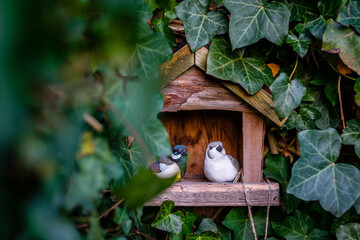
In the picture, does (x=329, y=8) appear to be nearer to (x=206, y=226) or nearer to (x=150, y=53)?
(x=150, y=53)

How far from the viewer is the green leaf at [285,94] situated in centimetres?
104

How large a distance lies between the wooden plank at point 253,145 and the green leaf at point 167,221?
28 cm

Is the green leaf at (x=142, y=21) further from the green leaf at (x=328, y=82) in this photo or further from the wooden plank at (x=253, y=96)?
the green leaf at (x=328, y=82)

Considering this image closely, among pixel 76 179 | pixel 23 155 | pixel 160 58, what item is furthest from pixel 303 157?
pixel 23 155

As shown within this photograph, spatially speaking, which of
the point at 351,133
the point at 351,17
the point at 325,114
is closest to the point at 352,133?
the point at 351,133

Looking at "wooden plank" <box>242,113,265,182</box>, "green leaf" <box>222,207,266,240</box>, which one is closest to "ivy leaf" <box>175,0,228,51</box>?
"wooden plank" <box>242,113,265,182</box>

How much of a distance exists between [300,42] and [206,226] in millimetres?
717

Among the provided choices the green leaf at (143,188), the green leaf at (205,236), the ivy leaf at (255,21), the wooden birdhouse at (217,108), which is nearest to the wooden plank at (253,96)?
the wooden birdhouse at (217,108)

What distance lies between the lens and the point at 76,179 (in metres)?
0.39

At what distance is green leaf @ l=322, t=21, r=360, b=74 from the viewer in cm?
100

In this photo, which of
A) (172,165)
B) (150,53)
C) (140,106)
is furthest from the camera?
(172,165)

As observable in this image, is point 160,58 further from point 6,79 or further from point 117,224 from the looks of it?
point 6,79

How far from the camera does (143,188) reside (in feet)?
1.37

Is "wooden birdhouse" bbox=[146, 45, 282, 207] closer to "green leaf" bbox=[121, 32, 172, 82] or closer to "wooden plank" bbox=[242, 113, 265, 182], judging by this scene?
"wooden plank" bbox=[242, 113, 265, 182]
